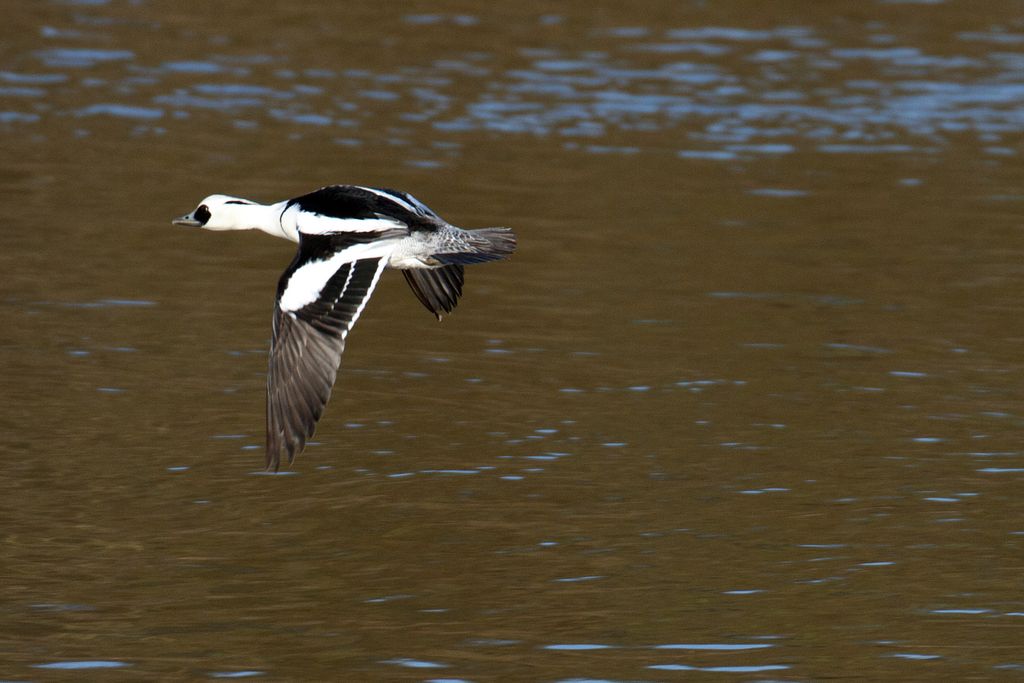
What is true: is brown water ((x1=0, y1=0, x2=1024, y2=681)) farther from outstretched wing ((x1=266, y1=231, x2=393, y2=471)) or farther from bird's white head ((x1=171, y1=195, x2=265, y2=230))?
bird's white head ((x1=171, y1=195, x2=265, y2=230))

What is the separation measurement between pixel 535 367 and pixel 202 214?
7.38ft

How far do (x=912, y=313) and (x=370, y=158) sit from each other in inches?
242

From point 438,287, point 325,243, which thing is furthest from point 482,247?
point 438,287

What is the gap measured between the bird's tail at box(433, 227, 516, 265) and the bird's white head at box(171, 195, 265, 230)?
1366 mm

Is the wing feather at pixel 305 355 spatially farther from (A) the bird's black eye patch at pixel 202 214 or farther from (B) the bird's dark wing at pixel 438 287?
(A) the bird's black eye patch at pixel 202 214

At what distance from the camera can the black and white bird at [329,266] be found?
8.73 meters

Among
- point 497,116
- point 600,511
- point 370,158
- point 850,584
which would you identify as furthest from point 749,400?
point 497,116

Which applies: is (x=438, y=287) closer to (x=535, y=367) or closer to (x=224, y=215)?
(x=535, y=367)

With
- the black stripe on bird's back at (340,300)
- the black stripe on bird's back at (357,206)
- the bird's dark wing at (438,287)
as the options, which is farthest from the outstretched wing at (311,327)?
the bird's dark wing at (438,287)

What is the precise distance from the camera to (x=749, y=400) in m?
11.2

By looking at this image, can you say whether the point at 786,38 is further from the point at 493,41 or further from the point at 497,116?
the point at 497,116

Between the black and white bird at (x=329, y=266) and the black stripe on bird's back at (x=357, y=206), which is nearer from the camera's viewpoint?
the black and white bird at (x=329, y=266)

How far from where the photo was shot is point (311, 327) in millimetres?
8953

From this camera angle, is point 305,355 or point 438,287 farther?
point 438,287
